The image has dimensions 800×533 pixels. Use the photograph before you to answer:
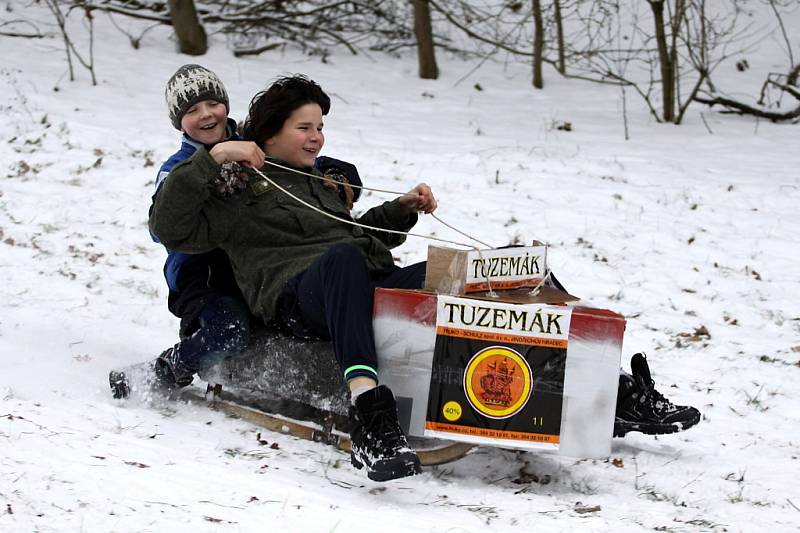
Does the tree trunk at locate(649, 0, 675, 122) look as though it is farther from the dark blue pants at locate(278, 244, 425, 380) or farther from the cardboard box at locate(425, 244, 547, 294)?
the dark blue pants at locate(278, 244, 425, 380)

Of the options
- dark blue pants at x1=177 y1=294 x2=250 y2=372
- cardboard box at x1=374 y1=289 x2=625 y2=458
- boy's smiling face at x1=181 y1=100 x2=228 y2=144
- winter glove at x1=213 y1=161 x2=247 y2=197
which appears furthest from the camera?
boy's smiling face at x1=181 y1=100 x2=228 y2=144

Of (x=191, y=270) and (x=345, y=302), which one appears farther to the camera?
(x=191, y=270)

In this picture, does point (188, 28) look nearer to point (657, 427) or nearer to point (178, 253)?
point (178, 253)

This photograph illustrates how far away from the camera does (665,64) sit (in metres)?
8.77

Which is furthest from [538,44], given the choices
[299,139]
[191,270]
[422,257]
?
[191,270]

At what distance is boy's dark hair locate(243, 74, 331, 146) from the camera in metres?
3.45

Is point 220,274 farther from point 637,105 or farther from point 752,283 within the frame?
point 637,105

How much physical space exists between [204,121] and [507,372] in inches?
58.5

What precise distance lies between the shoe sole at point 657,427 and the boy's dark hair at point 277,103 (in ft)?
5.29

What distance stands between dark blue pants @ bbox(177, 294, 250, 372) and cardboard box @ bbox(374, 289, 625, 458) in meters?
0.63

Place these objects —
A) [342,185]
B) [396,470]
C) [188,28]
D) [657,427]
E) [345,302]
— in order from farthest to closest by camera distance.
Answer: [188,28], [342,185], [657,427], [345,302], [396,470]

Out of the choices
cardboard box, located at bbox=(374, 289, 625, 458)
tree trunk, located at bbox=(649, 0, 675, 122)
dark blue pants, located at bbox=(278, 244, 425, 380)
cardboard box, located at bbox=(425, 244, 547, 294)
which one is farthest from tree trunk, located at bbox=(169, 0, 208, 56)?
cardboard box, located at bbox=(374, 289, 625, 458)

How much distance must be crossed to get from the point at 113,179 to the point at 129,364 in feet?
9.15

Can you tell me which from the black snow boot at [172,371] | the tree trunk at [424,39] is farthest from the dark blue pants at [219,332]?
the tree trunk at [424,39]
